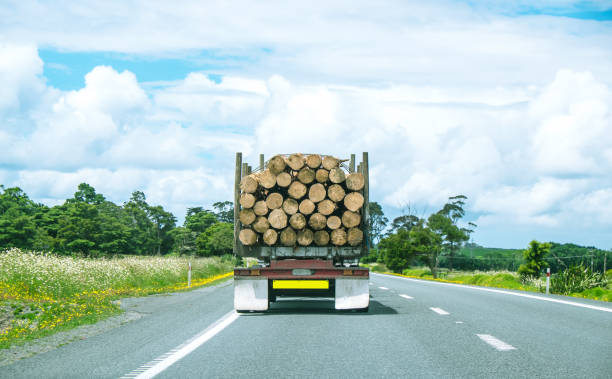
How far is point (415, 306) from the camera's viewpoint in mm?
14695

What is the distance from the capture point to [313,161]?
44.4 feet

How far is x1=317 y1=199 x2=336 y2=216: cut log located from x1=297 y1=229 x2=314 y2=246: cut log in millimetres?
460

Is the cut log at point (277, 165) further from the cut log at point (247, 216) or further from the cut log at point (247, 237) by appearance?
the cut log at point (247, 237)

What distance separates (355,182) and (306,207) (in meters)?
1.11

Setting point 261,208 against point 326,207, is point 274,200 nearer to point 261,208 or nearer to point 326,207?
point 261,208

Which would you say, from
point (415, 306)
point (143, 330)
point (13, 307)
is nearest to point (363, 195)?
point (415, 306)

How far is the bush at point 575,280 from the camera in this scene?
2286cm

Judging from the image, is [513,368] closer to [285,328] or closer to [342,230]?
[285,328]

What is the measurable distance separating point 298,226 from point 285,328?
3.30 m

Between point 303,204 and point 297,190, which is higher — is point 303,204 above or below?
below

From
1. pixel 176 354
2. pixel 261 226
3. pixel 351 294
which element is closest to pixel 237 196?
pixel 261 226

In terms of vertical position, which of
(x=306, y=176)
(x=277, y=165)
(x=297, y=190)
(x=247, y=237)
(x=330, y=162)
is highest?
(x=330, y=162)

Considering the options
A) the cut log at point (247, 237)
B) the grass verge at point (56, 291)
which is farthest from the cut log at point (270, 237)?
the grass verge at point (56, 291)

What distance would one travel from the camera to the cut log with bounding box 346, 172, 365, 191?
44.3ft
